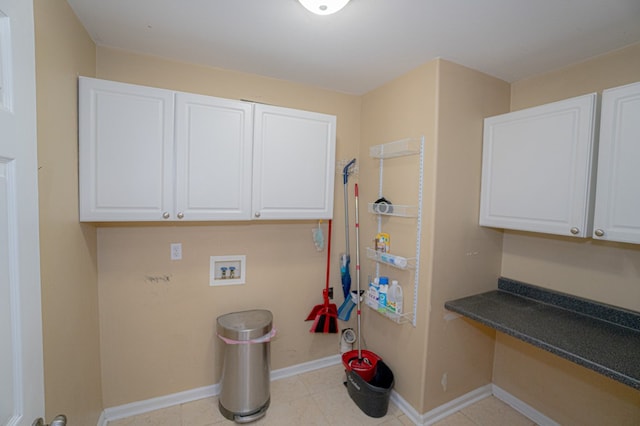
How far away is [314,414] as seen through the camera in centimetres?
204

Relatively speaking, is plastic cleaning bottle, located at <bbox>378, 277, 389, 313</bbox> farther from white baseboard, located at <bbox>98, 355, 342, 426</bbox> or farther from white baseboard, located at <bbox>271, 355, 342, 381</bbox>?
white baseboard, located at <bbox>98, 355, 342, 426</bbox>

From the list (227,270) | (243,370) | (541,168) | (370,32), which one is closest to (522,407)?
(541,168)

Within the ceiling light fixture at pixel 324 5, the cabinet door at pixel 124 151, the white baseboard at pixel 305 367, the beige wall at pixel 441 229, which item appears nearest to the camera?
the ceiling light fixture at pixel 324 5

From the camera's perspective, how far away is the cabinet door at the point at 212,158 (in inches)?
66.9

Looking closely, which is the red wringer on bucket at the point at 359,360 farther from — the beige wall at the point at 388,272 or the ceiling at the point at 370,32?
the ceiling at the point at 370,32

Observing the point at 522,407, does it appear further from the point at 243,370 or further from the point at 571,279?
the point at 243,370

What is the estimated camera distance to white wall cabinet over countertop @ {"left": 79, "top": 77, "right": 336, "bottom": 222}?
1.54 metres

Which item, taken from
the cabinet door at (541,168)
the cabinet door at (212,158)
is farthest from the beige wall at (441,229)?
the cabinet door at (212,158)

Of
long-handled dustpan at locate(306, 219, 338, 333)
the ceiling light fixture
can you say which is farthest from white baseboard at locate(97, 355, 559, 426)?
the ceiling light fixture

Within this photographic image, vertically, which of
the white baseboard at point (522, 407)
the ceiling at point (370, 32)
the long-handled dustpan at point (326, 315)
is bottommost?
the white baseboard at point (522, 407)

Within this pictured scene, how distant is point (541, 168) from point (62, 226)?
8.37 feet

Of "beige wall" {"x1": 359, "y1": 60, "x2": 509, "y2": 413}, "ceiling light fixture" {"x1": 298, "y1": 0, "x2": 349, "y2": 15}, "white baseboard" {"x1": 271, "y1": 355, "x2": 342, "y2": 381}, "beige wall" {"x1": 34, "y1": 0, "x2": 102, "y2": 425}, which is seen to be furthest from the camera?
"white baseboard" {"x1": 271, "y1": 355, "x2": 342, "y2": 381}

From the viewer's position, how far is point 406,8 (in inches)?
54.0

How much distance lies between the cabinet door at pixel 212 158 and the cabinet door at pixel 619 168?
6.32 ft
